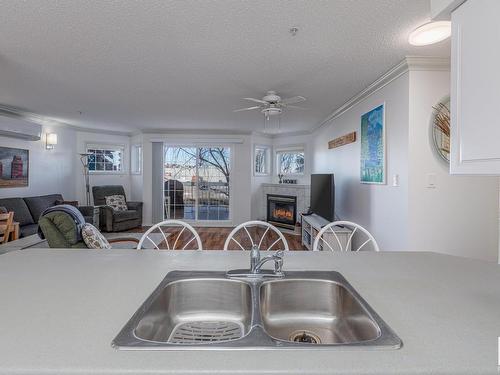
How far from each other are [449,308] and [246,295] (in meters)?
0.69

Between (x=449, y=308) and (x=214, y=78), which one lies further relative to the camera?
(x=214, y=78)

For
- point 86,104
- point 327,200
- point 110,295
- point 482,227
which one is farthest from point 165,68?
point 482,227

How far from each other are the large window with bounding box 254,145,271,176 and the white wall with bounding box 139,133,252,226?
1.38 ft

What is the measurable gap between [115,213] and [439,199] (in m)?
5.66

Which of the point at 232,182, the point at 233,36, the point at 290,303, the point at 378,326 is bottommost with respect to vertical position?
the point at 290,303

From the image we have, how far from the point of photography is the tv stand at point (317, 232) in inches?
141

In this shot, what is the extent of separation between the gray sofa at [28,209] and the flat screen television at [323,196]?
4.16 m

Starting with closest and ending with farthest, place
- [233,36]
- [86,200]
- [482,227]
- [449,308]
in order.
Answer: [449,308], [233,36], [482,227], [86,200]

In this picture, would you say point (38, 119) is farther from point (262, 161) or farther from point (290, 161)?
point (290, 161)

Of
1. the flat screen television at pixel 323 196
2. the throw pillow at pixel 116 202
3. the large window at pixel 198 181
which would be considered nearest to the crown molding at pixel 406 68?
the flat screen television at pixel 323 196

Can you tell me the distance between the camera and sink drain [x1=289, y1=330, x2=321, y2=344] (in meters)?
1.04

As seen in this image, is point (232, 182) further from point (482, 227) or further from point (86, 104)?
point (482, 227)

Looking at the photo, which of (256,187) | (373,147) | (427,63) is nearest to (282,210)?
(256,187)

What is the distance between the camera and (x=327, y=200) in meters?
4.08
